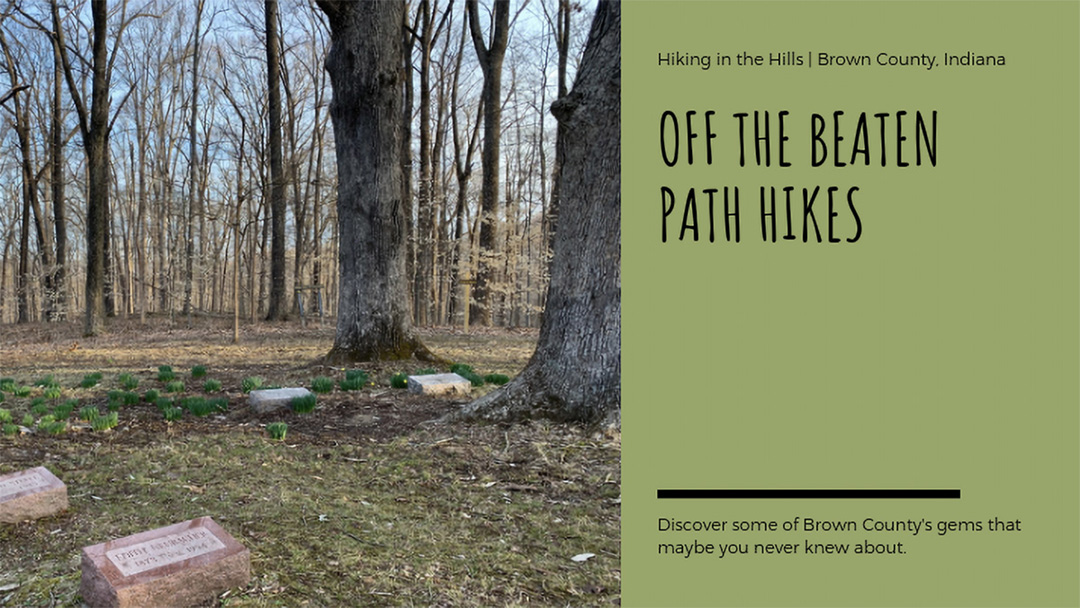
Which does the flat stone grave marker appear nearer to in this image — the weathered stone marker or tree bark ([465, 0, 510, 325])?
the weathered stone marker

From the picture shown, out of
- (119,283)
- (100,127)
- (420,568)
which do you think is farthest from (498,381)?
(119,283)

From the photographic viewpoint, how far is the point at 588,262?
428 cm

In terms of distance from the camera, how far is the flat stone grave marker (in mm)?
2883

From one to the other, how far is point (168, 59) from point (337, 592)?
25859 mm

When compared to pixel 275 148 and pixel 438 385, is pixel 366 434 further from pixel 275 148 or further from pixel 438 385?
pixel 275 148

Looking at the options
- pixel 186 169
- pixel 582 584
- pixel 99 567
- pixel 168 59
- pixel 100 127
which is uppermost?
pixel 168 59

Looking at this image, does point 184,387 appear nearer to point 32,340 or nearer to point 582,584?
point 582,584

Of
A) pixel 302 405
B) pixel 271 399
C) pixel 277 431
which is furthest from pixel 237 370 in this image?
pixel 277 431

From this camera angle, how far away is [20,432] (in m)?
4.50

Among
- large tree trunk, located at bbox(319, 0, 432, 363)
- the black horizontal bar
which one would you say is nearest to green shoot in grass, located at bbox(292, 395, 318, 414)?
large tree trunk, located at bbox(319, 0, 432, 363)

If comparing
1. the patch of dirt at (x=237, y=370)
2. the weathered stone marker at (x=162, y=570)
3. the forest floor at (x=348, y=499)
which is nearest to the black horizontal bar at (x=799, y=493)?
the forest floor at (x=348, y=499)

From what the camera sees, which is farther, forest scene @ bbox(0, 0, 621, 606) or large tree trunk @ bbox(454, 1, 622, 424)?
large tree trunk @ bbox(454, 1, 622, 424)

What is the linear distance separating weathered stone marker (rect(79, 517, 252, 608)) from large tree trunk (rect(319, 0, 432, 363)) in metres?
5.16

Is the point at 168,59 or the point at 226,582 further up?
the point at 168,59
